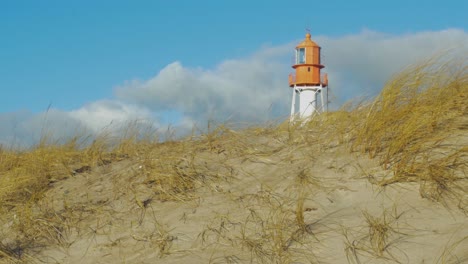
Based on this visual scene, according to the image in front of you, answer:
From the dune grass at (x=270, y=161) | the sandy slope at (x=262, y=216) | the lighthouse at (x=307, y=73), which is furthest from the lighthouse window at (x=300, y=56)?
the sandy slope at (x=262, y=216)

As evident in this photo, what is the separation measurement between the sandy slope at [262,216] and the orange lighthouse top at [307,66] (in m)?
21.0

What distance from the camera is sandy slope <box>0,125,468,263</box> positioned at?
4172 mm

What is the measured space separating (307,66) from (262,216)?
884 inches

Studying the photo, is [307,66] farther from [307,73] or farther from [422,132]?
[422,132]

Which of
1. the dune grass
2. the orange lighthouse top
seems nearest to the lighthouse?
the orange lighthouse top

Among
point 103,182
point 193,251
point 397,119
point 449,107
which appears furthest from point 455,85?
point 103,182

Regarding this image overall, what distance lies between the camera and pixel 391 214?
442 cm

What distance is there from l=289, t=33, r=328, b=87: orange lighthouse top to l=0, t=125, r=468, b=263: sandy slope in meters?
21.0

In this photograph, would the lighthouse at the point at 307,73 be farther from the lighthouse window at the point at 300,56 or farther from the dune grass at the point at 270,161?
the dune grass at the point at 270,161

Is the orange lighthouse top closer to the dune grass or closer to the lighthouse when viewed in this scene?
the lighthouse

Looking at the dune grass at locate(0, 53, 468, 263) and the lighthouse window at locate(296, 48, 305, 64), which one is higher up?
the lighthouse window at locate(296, 48, 305, 64)

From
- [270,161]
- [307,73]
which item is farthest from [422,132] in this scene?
[307,73]

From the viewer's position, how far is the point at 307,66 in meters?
26.7

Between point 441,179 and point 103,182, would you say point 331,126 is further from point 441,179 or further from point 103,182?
point 103,182
